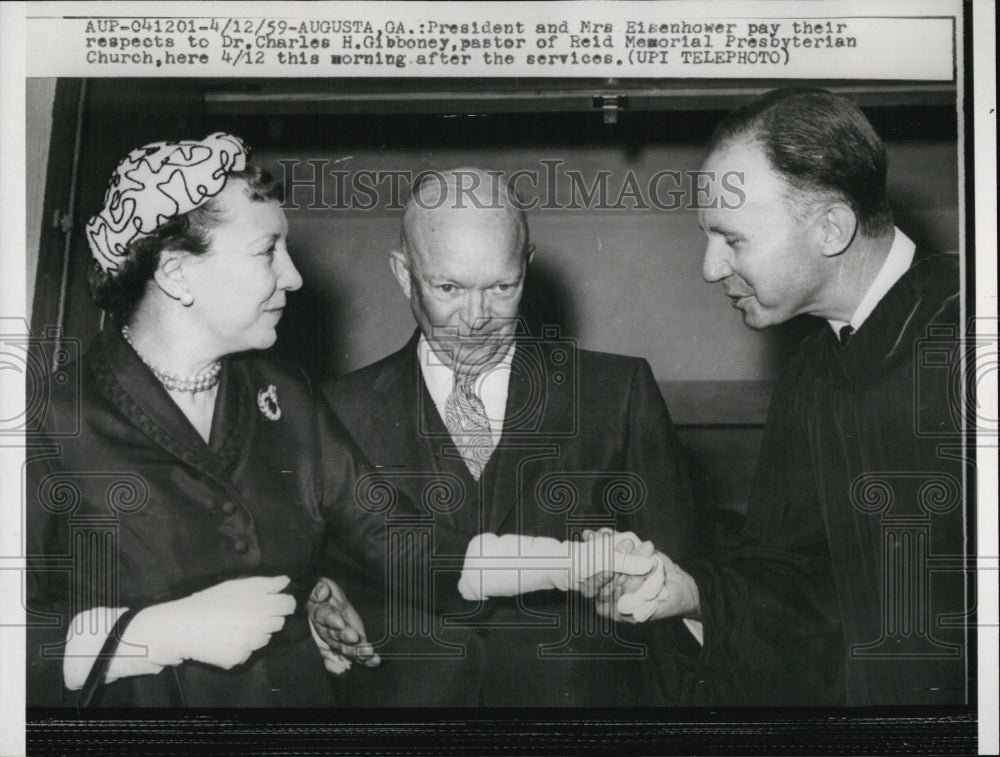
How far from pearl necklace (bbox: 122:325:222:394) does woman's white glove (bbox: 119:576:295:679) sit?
0.40 meters

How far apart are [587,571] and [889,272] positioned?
88 cm

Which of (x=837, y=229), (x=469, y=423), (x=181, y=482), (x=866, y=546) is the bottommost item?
(x=866, y=546)

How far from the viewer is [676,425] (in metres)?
2.57

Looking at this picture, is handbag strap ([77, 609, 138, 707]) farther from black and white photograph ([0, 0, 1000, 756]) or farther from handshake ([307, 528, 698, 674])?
handshake ([307, 528, 698, 674])

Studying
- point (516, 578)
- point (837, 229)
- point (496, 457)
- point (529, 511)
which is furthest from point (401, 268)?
point (837, 229)

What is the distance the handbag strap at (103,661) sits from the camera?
250 centimetres

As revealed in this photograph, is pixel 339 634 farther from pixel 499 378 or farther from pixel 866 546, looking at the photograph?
pixel 866 546

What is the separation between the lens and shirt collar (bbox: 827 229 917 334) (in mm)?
2566

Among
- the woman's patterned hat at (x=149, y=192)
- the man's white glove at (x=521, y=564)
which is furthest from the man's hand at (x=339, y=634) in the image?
Answer: the woman's patterned hat at (x=149, y=192)

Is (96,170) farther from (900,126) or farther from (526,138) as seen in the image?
(900,126)

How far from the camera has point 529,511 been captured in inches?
99.7

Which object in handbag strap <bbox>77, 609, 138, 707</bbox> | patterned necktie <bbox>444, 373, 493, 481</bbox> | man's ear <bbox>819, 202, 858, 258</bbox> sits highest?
man's ear <bbox>819, 202, 858, 258</bbox>

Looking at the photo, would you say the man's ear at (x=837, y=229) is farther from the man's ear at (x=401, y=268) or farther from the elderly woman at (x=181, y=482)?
the elderly woman at (x=181, y=482)

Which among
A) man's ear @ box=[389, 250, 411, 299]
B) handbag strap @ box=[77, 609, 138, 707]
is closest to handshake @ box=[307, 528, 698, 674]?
handbag strap @ box=[77, 609, 138, 707]
